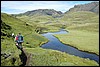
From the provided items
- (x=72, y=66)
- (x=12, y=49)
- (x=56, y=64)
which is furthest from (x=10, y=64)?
(x=72, y=66)

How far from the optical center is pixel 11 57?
35.9m

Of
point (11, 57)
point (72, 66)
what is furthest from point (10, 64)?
point (72, 66)

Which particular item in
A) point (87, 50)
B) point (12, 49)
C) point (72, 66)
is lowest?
point (87, 50)

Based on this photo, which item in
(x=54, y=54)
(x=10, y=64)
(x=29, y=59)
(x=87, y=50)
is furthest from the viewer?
(x=87, y=50)

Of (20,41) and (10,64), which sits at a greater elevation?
(20,41)

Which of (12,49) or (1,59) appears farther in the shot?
(12,49)

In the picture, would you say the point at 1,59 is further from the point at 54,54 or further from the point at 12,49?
the point at 54,54

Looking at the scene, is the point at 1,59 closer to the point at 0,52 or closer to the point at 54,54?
the point at 0,52

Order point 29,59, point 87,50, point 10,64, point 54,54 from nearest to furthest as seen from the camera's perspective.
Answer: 1. point 10,64
2. point 29,59
3. point 54,54
4. point 87,50

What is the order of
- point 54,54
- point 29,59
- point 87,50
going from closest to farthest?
point 29,59 < point 54,54 < point 87,50

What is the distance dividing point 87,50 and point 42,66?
51.9m

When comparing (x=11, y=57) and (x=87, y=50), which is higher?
(x=11, y=57)

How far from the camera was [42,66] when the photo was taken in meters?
36.1

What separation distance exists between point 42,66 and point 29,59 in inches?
126
